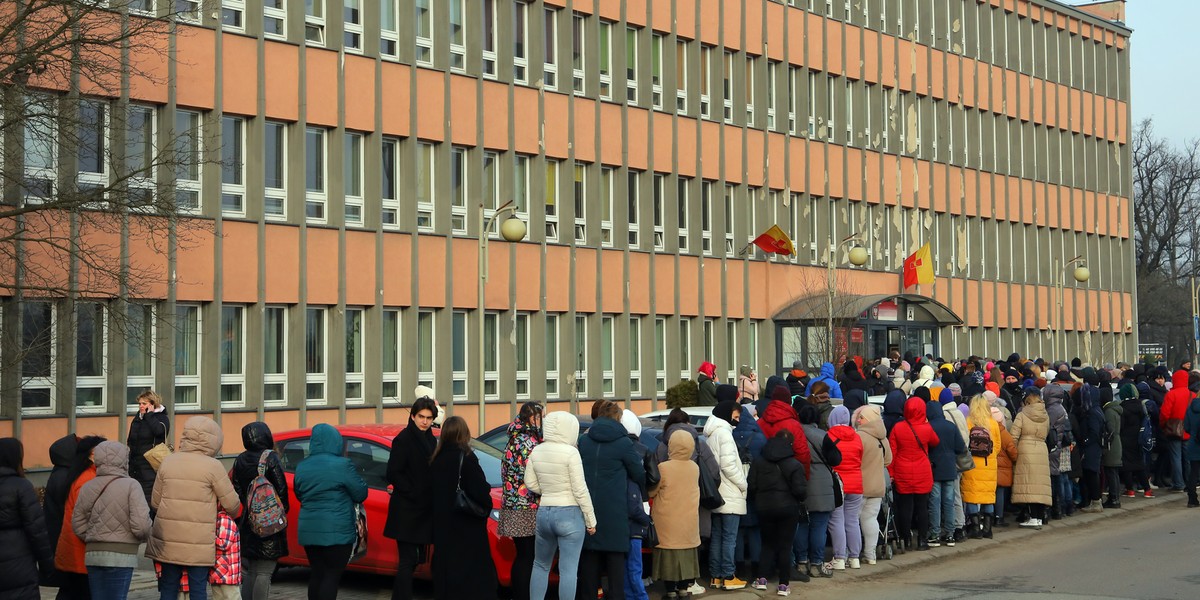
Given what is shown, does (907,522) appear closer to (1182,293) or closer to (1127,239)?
(1127,239)

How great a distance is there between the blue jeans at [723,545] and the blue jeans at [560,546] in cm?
242

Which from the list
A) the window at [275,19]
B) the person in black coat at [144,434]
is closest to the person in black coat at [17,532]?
the person in black coat at [144,434]

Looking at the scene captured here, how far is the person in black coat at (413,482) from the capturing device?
1229 cm

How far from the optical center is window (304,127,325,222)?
29500mm

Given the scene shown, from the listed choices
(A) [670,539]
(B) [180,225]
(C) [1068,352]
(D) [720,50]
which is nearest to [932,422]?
(A) [670,539]

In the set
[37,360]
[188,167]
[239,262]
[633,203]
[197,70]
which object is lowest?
[37,360]

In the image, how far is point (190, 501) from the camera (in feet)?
36.3

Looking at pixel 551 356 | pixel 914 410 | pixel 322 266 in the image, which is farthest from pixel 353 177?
pixel 914 410

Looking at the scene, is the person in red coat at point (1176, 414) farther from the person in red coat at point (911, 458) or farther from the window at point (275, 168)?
the window at point (275, 168)

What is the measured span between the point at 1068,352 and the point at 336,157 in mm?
37565

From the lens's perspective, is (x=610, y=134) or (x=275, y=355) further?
(x=610, y=134)

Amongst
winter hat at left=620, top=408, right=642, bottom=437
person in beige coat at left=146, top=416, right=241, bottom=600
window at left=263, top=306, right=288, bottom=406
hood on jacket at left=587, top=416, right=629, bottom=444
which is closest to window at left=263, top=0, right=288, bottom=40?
window at left=263, top=306, right=288, bottom=406

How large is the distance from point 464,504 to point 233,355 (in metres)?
16.8

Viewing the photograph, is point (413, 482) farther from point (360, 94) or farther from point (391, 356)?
point (360, 94)
